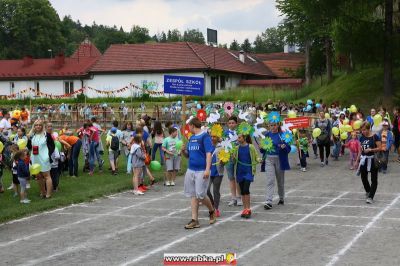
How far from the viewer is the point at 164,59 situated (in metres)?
60.6

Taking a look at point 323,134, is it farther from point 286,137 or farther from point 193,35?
point 193,35

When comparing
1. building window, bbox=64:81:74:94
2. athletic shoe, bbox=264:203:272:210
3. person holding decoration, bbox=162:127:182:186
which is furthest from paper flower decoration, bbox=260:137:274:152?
building window, bbox=64:81:74:94

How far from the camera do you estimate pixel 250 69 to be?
67938mm

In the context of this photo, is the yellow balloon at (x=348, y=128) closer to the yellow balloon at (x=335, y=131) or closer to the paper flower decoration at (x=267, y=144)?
the yellow balloon at (x=335, y=131)

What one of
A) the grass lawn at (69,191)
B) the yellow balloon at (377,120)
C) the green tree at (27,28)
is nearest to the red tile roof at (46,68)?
the green tree at (27,28)

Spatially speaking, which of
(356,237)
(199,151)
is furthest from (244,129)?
(356,237)

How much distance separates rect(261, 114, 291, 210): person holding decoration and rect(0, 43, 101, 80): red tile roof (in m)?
52.2

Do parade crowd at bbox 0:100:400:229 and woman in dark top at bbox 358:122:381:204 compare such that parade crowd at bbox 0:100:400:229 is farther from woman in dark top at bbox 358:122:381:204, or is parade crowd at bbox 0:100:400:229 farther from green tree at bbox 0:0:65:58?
green tree at bbox 0:0:65:58

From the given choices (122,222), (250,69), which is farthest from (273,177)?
(250,69)

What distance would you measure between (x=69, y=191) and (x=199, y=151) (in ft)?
20.9

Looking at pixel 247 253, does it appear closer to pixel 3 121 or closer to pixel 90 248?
pixel 90 248

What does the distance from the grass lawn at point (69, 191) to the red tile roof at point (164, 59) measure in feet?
128

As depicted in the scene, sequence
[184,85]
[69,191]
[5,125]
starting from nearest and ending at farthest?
[69,191]
[184,85]
[5,125]

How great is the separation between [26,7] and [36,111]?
5438 centimetres
